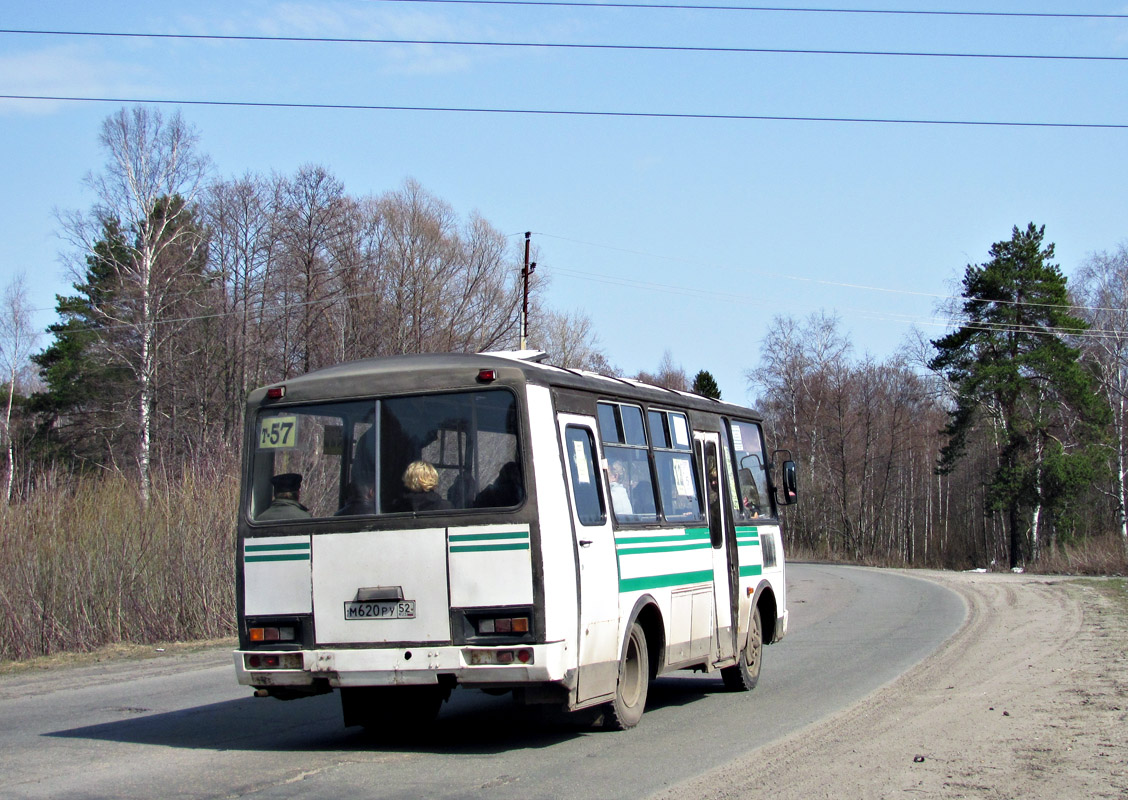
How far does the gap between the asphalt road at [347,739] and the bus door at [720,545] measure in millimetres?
627

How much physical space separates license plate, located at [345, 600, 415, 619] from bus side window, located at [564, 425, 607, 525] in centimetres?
134

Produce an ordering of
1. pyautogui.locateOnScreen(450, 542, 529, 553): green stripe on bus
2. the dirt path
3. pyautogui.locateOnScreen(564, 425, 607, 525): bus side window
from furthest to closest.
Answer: pyautogui.locateOnScreen(564, 425, 607, 525): bus side window < pyautogui.locateOnScreen(450, 542, 529, 553): green stripe on bus < the dirt path

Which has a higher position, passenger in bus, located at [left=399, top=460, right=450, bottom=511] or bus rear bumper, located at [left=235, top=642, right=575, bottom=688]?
passenger in bus, located at [left=399, top=460, right=450, bottom=511]

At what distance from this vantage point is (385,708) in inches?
350

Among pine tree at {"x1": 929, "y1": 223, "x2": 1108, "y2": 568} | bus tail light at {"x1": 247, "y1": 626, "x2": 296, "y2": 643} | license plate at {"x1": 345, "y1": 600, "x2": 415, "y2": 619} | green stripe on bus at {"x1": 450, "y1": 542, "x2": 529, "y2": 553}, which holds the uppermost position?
pine tree at {"x1": 929, "y1": 223, "x2": 1108, "y2": 568}

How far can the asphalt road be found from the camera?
6902mm

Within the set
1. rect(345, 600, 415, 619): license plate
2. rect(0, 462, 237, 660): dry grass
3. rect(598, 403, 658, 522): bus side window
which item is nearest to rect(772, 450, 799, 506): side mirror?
rect(598, 403, 658, 522): bus side window

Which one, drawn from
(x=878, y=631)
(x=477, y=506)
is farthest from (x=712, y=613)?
(x=878, y=631)

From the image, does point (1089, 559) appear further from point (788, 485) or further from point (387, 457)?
point (387, 457)

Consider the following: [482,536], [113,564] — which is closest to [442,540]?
[482,536]

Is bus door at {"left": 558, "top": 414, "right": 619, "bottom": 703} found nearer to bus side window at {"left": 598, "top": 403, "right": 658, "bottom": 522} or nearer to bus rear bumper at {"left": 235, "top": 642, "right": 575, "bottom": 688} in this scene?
bus side window at {"left": 598, "top": 403, "right": 658, "bottom": 522}

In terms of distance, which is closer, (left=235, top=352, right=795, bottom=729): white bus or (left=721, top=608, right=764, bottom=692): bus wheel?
(left=235, top=352, right=795, bottom=729): white bus

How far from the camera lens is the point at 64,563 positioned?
16797 mm

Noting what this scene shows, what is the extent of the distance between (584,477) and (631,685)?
1.81 m
